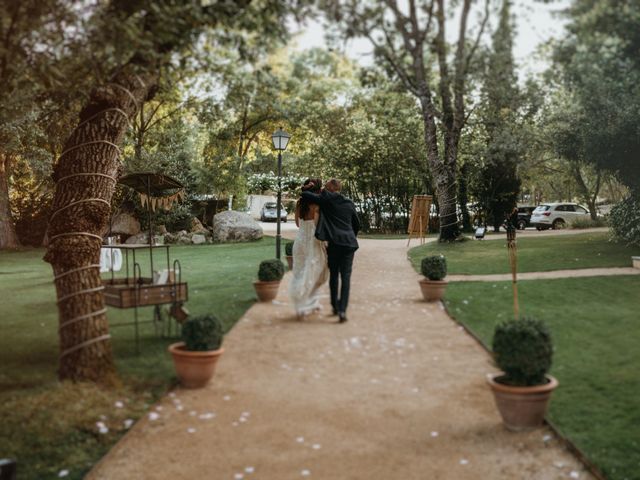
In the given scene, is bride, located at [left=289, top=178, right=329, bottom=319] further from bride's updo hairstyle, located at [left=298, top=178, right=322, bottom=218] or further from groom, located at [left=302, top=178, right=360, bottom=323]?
groom, located at [left=302, top=178, right=360, bottom=323]

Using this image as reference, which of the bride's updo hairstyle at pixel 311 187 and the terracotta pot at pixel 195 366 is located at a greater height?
the bride's updo hairstyle at pixel 311 187

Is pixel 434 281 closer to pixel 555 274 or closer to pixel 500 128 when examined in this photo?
pixel 555 274

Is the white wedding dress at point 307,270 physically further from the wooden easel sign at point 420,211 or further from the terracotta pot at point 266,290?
the wooden easel sign at point 420,211

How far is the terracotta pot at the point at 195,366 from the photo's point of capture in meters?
6.34

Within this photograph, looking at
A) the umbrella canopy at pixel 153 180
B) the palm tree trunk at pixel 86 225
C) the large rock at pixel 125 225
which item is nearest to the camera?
the palm tree trunk at pixel 86 225

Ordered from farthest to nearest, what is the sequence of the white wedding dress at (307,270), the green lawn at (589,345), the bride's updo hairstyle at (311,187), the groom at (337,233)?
the bride's updo hairstyle at (311,187), the white wedding dress at (307,270), the groom at (337,233), the green lawn at (589,345)

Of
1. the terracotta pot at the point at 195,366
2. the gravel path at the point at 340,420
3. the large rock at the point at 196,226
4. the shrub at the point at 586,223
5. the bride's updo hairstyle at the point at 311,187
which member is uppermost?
the bride's updo hairstyle at the point at 311,187

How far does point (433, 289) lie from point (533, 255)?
7634mm

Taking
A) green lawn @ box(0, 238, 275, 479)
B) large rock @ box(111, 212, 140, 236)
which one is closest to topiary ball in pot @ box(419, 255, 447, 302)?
green lawn @ box(0, 238, 275, 479)

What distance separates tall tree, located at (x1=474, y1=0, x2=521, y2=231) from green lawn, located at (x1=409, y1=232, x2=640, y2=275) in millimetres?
3969

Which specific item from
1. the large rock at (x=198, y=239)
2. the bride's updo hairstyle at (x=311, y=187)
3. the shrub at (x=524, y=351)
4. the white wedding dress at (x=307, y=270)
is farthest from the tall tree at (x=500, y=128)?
the large rock at (x=198, y=239)

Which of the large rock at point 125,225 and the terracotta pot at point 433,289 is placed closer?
the terracotta pot at point 433,289

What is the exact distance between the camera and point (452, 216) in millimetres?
22359

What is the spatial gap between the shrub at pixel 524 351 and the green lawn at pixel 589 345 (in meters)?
0.54
